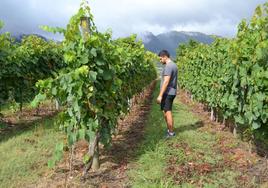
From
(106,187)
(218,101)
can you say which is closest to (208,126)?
(218,101)

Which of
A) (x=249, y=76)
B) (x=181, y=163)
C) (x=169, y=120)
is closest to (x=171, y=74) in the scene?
(x=169, y=120)

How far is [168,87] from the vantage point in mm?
9125

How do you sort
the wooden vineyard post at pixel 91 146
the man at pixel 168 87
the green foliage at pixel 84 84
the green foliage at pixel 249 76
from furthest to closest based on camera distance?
the man at pixel 168 87
the green foliage at pixel 249 76
the wooden vineyard post at pixel 91 146
the green foliage at pixel 84 84

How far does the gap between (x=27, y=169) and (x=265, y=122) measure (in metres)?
4.20

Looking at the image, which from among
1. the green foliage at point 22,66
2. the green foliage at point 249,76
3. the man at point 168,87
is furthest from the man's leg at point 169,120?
the green foliage at point 22,66

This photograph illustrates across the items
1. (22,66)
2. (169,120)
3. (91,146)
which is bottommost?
(91,146)

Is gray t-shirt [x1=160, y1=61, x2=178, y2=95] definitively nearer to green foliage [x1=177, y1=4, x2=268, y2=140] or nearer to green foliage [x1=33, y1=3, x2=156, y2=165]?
green foliage [x1=177, y1=4, x2=268, y2=140]

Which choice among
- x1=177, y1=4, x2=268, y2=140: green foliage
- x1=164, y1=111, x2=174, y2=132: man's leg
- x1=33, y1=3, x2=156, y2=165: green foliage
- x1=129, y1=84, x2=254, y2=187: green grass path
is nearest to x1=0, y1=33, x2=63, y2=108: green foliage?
x1=164, y1=111, x2=174, y2=132: man's leg

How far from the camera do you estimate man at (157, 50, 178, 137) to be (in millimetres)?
8961

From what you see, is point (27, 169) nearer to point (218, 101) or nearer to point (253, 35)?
point (253, 35)

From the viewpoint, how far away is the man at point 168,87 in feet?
29.4

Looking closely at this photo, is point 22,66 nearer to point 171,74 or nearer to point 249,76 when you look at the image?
point 171,74

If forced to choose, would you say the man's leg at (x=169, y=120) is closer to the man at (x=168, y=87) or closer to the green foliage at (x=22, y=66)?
the man at (x=168, y=87)

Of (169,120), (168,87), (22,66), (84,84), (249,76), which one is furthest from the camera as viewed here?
(22,66)
